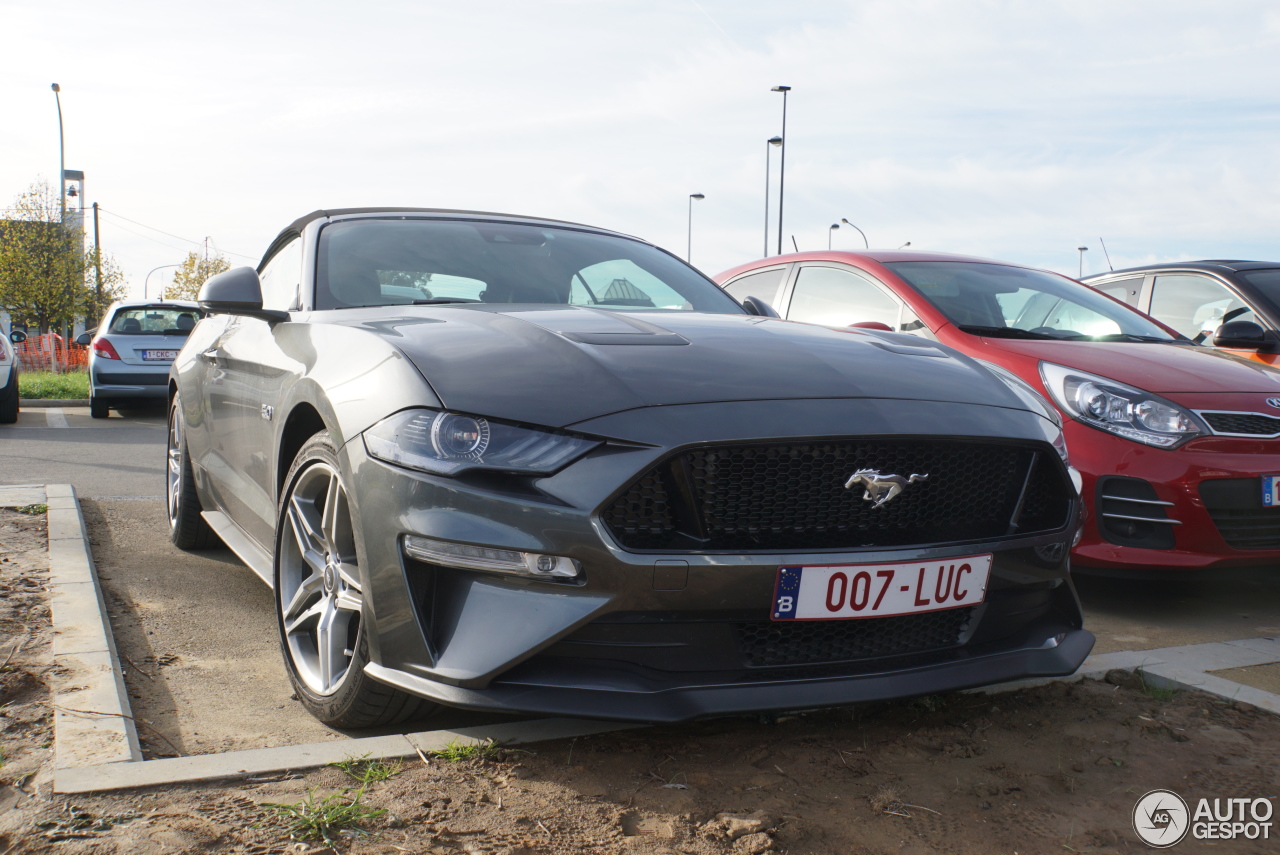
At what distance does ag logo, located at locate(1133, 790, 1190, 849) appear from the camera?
2086mm

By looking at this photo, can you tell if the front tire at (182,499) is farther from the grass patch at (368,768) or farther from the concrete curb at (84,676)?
the grass patch at (368,768)

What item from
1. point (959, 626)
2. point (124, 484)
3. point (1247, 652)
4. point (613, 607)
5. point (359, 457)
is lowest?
point (124, 484)

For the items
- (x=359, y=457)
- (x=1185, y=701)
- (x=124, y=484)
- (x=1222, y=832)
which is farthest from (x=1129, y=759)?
(x=124, y=484)

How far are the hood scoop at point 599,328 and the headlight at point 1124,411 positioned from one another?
194 cm

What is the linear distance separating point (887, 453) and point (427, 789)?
3.99 feet

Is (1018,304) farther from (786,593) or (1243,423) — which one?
(786,593)

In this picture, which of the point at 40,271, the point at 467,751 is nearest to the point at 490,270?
the point at 467,751

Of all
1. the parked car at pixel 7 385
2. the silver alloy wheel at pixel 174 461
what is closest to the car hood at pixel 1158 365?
the silver alloy wheel at pixel 174 461

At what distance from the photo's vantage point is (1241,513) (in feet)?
12.4

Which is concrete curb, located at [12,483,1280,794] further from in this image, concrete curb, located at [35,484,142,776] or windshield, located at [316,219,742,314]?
windshield, located at [316,219,742,314]

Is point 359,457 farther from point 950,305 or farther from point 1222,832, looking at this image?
point 950,305

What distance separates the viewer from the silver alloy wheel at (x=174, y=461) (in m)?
4.70

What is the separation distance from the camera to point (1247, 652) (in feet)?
11.0

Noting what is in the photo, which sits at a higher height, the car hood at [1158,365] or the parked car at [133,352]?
the car hood at [1158,365]
